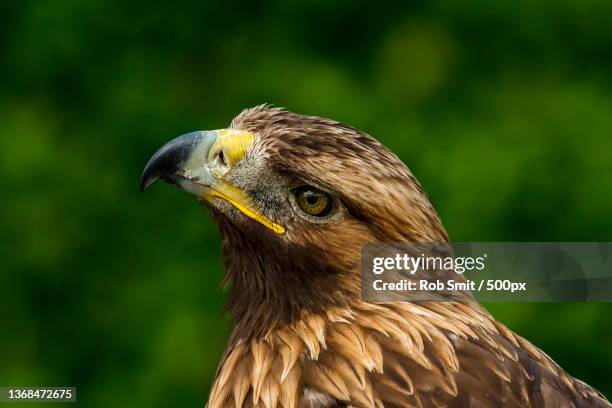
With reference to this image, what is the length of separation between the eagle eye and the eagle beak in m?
0.08

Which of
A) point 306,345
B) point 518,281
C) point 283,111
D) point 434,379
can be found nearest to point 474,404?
point 434,379

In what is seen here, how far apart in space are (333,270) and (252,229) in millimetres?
192

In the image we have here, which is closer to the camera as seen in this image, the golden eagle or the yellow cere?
the golden eagle

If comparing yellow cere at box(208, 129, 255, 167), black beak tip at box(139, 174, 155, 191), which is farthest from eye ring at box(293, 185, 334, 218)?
black beak tip at box(139, 174, 155, 191)

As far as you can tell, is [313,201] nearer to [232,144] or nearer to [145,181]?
[232,144]

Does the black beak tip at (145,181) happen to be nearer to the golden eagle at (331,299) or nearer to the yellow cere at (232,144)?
the golden eagle at (331,299)

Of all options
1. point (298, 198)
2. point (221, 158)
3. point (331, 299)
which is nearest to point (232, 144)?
point (221, 158)

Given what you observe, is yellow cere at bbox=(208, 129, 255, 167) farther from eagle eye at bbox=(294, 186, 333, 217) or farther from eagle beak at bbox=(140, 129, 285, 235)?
eagle eye at bbox=(294, 186, 333, 217)

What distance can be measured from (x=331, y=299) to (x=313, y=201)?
0.21 m

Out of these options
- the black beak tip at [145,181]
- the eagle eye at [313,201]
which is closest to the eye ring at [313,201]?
the eagle eye at [313,201]

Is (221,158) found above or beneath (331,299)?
above

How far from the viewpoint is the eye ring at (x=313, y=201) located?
2488mm

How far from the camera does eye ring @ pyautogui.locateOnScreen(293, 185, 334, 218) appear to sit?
8.16 ft

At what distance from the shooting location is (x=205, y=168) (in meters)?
2.58
